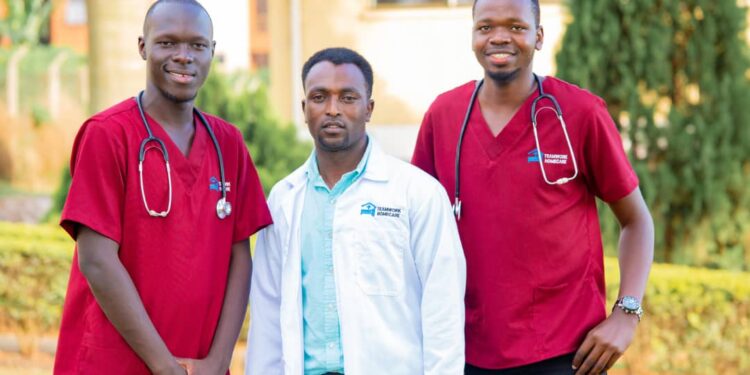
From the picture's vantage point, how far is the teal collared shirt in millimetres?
3461

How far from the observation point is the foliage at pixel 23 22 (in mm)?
25047

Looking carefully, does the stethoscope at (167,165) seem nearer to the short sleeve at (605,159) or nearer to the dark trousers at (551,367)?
the dark trousers at (551,367)

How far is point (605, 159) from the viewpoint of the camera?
3.56 meters

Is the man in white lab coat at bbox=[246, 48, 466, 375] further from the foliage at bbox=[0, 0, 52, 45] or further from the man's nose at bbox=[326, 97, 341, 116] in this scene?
the foliage at bbox=[0, 0, 52, 45]


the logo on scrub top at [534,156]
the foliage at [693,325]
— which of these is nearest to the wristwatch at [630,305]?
the logo on scrub top at [534,156]

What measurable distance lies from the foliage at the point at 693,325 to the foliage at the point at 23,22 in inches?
821

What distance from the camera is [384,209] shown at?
11.4ft

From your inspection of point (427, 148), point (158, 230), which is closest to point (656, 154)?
point (427, 148)

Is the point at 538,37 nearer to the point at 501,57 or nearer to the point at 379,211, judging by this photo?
the point at 501,57

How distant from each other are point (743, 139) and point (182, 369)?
526 centimetres

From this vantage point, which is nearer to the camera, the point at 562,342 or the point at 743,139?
the point at 562,342

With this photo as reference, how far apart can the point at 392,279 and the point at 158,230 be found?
759 millimetres

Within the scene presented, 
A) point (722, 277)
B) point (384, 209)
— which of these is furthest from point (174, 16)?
point (722, 277)

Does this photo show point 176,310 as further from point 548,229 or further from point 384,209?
point 548,229
